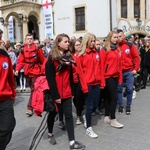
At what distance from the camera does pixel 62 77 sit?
399 centimetres

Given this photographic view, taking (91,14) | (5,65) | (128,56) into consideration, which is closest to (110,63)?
(128,56)

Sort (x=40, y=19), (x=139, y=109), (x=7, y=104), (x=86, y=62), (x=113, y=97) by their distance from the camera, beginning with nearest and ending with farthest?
(x=7, y=104), (x=86, y=62), (x=113, y=97), (x=139, y=109), (x=40, y=19)

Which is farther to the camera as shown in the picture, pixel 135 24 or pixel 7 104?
pixel 135 24

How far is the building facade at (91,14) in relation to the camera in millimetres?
21750

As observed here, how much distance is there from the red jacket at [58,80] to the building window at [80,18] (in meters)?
19.7

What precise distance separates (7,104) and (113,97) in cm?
241

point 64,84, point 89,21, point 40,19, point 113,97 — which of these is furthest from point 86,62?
point 40,19

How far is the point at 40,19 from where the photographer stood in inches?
1001

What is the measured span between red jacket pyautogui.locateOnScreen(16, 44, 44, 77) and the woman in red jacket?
2.06 m

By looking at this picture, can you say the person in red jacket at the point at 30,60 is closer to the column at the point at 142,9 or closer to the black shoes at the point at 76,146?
the black shoes at the point at 76,146

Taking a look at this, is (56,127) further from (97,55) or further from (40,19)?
(40,19)

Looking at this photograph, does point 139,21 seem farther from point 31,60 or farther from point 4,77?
point 4,77

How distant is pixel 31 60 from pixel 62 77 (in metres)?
2.20

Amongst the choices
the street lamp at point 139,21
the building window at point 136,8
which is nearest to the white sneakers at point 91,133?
the street lamp at point 139,21
